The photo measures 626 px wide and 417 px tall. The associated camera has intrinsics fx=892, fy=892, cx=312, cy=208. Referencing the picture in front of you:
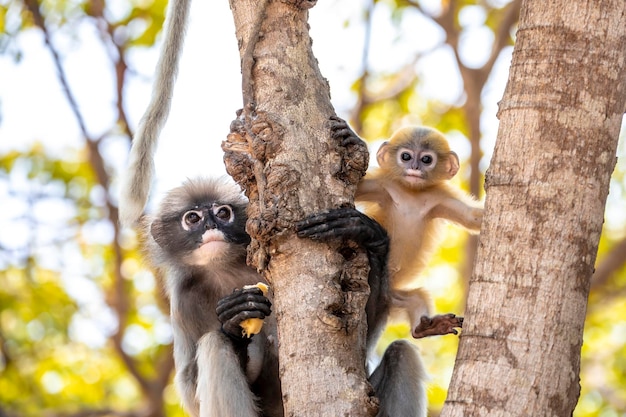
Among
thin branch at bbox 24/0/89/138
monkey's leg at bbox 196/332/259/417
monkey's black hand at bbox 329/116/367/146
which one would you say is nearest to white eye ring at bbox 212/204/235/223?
monkey's leg at bbox 196/332/259/417

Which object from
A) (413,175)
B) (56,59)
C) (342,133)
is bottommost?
(342,133)

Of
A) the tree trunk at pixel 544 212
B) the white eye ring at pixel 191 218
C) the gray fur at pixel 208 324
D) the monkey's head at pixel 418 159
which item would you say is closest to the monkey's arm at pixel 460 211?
the monkey's head at pixel 418 159

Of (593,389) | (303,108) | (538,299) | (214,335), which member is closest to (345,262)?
(303,108)

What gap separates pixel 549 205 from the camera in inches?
113

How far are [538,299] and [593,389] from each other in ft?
25.1

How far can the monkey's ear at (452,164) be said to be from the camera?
508 cm

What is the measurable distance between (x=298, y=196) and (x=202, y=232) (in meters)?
1.76

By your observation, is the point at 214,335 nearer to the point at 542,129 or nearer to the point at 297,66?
the point at 297,66

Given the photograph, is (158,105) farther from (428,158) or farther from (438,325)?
(438,325)

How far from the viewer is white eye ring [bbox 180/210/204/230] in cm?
503

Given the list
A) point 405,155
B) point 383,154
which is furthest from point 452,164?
point 383,154

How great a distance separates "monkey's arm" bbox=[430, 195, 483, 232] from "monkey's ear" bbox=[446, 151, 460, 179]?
16cm

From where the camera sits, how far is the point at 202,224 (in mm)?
4992

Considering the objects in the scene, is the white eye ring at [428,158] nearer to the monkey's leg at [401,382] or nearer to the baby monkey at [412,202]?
the baby monkey at [412,202]
